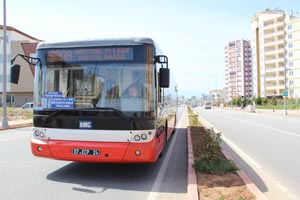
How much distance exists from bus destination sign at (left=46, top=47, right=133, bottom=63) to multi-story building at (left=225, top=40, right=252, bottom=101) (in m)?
138

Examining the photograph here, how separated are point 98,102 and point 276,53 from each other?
103 meters

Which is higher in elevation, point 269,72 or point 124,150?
point 269,72

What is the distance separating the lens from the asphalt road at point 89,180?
232 inches

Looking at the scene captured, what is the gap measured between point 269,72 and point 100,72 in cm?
10415

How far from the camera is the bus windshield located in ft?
22.0

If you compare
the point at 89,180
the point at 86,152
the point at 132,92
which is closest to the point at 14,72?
the point at 86,152

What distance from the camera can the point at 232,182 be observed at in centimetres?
636

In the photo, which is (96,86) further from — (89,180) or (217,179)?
(217,179)

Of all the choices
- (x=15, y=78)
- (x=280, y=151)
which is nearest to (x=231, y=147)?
(x=280, y=151)

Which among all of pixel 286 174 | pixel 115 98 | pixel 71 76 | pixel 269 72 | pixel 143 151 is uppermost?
pixel 269 72

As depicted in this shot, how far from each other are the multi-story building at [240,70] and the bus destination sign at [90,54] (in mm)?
137678

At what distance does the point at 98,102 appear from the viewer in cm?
677

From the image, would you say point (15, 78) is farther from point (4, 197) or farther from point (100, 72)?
point (4, 197)

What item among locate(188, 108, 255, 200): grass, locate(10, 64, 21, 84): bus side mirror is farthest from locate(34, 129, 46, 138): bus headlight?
locate(188, 108, 255, 200): grass
